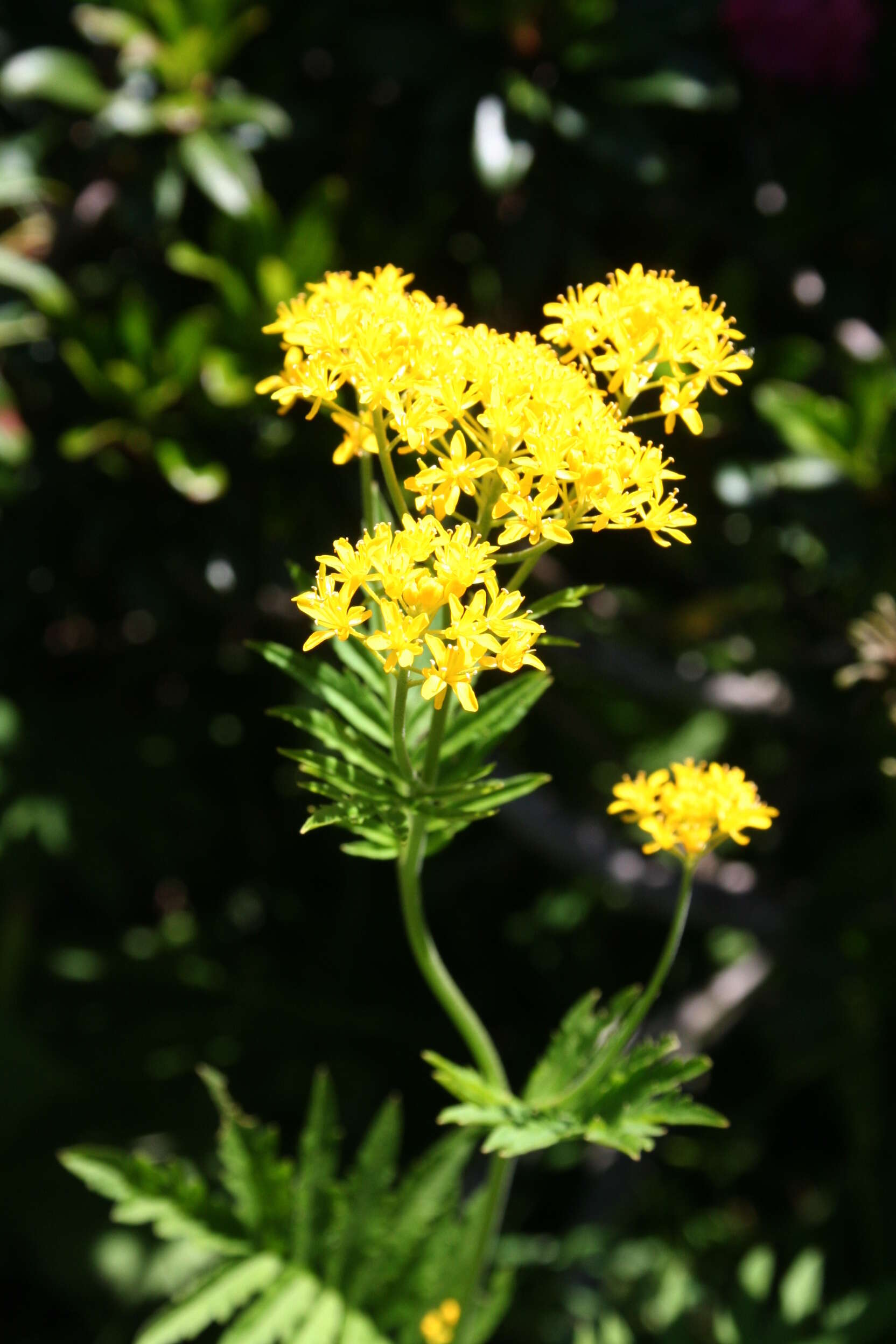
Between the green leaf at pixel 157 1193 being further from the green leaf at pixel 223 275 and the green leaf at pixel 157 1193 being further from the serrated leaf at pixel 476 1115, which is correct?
the green leaf at pixel 223 275

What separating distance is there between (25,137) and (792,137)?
122 centimetres

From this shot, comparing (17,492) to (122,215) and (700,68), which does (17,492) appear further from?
(700,68)

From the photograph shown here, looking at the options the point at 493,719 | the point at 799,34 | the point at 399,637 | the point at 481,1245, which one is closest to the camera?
the point at 399,637

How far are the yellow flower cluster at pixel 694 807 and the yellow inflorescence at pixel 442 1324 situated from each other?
564mm

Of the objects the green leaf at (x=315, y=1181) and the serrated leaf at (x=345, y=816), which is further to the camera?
the green leaf at (x=315, y=1181)

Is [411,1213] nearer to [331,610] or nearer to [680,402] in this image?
[331,610]

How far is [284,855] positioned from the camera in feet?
7.52

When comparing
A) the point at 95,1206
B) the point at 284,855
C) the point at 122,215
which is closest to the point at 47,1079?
the point at 95,1206

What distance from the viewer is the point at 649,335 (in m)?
0.90

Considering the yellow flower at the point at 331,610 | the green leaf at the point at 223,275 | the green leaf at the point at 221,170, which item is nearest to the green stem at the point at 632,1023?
the yellow flower at the point at 331,610

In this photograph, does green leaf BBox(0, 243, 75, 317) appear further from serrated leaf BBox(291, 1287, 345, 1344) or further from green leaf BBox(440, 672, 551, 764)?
serrated leaf BBox(291, 1287, 345, 1344)

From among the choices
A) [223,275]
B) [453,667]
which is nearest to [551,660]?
[223,275]

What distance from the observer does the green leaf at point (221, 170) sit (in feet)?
5.41

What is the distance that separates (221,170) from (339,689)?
1.05m
